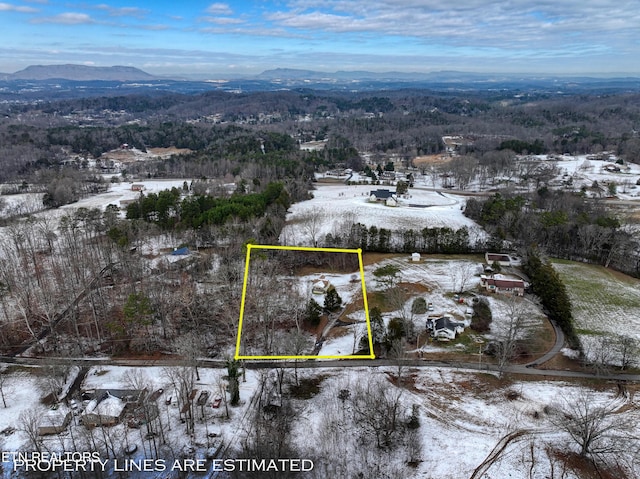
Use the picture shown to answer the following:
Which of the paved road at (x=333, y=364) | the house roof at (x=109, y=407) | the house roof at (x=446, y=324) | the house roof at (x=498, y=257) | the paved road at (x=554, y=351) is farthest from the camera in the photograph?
the house roof at (x=498, y=257)

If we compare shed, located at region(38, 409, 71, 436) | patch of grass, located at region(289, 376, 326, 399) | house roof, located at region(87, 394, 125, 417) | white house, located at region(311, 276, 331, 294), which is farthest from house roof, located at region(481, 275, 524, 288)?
shed, located at region(38, 409, 71, 436)

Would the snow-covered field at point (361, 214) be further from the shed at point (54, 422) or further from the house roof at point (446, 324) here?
the shed at point (54, 422)

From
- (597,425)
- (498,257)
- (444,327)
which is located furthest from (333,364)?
(498,257)

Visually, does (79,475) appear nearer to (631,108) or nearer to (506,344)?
(506,344)

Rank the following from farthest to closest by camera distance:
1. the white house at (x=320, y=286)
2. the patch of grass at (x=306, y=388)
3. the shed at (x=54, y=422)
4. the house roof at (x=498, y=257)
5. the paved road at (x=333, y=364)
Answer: the house roof at (x=498, y=257) < the white house at (x=320, y=286) < the paved road at (x=333, y=364) < the patch of grass at (x=306, y=388) < the shed at (x=54, y=422)

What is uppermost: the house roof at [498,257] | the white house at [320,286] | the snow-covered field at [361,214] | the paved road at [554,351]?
the snow-covered field at [361,214]

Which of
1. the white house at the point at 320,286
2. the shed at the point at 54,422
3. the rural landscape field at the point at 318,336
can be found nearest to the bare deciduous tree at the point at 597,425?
the rural landscape field at the point at 318,336

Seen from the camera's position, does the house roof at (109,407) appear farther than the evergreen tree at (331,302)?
No
